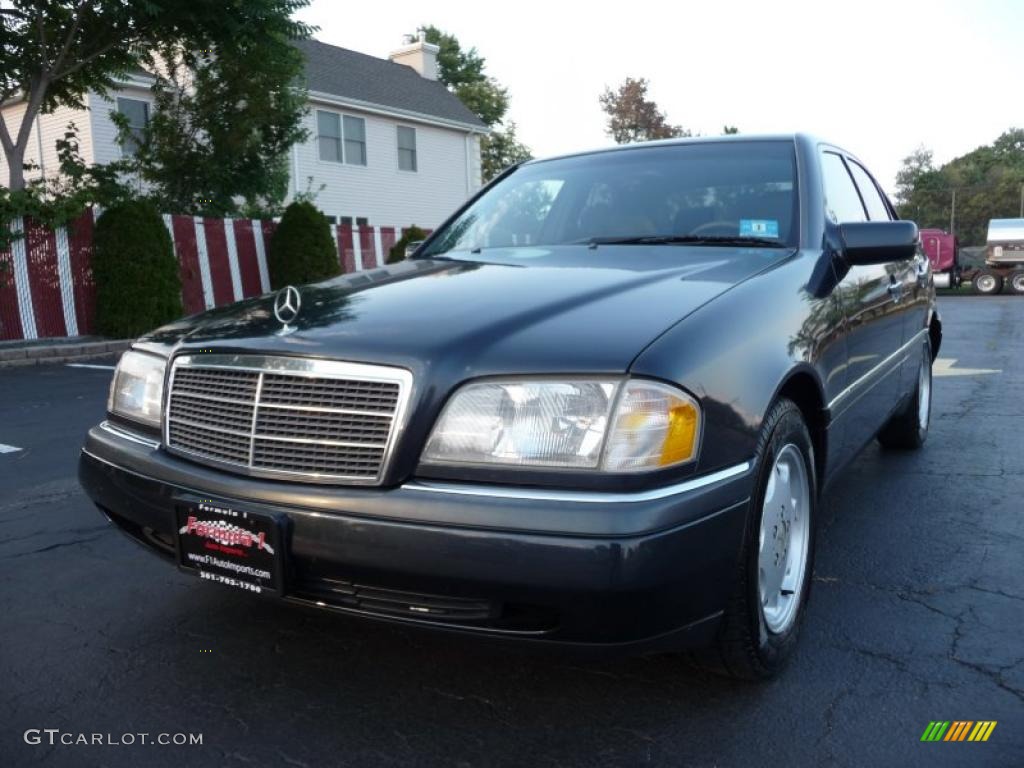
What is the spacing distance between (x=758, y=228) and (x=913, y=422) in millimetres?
2499

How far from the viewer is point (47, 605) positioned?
301cm

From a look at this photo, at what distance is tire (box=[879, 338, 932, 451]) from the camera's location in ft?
16.4

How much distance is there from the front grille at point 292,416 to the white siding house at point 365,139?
18.9 metres

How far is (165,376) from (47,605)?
109 centimetres

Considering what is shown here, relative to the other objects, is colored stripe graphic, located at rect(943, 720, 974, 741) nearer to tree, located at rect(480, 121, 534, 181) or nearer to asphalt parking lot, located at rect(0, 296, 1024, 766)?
asphalt parking lot, located at rect(0, 296, 1024, 766)

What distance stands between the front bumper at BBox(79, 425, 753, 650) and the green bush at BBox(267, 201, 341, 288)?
13500mm

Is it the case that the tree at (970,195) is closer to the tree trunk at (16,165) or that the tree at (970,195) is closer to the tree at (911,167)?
the tree at (911,167)

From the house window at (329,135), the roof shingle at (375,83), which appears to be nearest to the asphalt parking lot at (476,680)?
the house window at (329,135)

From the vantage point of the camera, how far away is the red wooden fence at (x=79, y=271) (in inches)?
469

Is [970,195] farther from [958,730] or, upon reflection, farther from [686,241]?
[958,730]

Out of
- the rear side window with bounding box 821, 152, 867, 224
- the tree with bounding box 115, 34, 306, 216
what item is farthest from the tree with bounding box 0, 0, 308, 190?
the rear side window with bounding box 821, 152, 867, 224

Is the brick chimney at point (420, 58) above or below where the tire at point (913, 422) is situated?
above

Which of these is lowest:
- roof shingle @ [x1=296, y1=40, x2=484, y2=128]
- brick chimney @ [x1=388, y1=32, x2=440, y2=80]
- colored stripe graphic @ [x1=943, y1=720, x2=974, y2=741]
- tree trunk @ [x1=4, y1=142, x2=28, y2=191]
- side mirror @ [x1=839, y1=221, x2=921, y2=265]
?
colored stripe graphic @ [x1=943, y1=720, x2=974, y2=741]

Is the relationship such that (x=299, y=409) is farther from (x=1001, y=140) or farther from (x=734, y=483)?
(x=1001, y=140)
